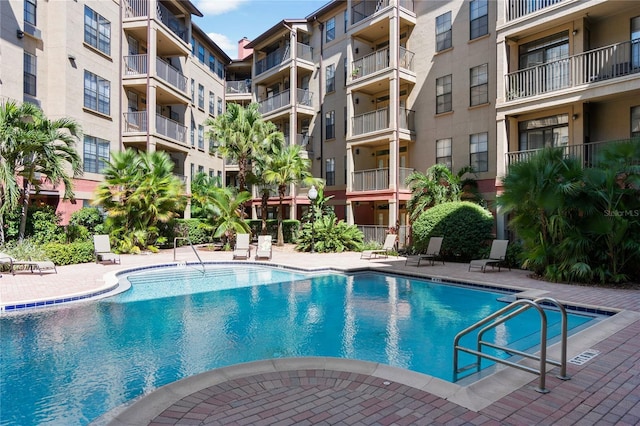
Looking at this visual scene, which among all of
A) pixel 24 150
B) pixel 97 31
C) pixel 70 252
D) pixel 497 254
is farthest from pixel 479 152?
pixel 97 31

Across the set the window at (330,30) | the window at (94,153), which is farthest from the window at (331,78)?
the window at (94,153)

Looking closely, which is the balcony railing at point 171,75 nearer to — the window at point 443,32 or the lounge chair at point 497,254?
the window at point 443,32

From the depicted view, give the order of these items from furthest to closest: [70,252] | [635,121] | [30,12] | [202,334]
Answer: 1. [30,12]
2. [70,252]
3. [635,121]
4. [202,334]

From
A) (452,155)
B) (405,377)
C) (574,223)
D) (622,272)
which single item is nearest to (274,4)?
(452,155)

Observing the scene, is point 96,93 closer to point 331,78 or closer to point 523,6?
point 331,78

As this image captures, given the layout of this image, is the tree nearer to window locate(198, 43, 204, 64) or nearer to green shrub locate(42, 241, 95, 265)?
green shrub locate(42, 241, 95, 265)

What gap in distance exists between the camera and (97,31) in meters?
21.7

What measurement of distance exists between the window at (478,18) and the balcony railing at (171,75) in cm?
1767

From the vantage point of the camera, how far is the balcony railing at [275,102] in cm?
2930

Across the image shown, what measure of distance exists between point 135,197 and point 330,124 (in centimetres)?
1393

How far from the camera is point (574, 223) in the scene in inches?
464

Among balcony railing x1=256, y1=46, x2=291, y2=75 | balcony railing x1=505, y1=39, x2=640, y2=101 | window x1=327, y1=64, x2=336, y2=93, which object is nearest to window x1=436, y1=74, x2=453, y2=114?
balcony railing x1=505, y1=39, x2=640, y2=101

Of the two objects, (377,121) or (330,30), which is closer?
(377,121)

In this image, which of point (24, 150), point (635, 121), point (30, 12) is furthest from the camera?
point (30, 12)
